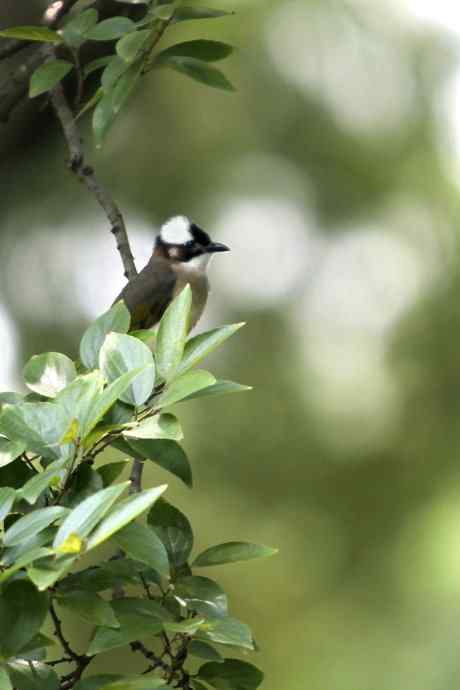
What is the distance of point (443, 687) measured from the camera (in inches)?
113

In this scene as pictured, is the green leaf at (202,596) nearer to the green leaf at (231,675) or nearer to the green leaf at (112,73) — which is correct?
the green leaf at (231,675)

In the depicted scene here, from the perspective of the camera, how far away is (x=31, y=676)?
1.11m

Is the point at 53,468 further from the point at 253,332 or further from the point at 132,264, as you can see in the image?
the point at 253,332

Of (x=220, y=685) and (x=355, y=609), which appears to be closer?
(x=220, y=685)

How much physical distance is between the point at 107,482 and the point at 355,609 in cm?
310

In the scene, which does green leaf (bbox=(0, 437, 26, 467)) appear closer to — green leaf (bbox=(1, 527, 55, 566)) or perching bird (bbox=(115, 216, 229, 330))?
green leaf (bbox=(1, 527, 55, 566))

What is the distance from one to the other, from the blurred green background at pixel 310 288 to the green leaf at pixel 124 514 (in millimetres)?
2703

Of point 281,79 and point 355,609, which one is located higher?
point 281,79

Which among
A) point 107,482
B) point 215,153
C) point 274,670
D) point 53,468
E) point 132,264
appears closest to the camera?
point 53,468

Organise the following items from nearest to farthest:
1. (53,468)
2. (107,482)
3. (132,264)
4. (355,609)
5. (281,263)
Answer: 1. (53,468)
2. (107,482)
3. (132,264)
4. (355,609)
5. (281,263)

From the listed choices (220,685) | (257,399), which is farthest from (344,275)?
(220,685)

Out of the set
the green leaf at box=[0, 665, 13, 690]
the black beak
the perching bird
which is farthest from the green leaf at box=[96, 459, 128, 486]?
the black beak

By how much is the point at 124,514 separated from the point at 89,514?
0.09ft

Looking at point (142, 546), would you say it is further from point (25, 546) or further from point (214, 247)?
point (214, 247)
